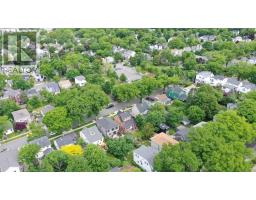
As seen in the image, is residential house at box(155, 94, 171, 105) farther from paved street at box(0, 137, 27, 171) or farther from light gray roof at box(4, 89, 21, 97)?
light gray roof at box(4, 89, 21, 97)

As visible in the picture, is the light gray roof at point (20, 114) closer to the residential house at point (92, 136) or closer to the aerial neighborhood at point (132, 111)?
the aerial neighborhood at point (132, 111)

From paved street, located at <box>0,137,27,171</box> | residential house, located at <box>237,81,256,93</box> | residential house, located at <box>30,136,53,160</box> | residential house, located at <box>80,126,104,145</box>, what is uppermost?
residential house, located at <box>237,81,256,93</box>

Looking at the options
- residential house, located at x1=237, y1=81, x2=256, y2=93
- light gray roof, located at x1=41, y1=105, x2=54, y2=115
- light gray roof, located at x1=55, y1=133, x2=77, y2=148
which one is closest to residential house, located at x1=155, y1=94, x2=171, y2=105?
residential house, located at x1=237, y1=81, x2=256, y2=93

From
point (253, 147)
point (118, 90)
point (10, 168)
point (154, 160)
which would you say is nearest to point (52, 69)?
point (118, 90)

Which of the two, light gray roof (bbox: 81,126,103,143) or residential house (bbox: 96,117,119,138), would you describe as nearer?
light gray roof (bbox: 81,126,103,143)

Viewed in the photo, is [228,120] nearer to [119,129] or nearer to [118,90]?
[119,129]

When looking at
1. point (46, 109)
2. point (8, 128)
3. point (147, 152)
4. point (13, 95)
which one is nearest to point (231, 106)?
point (147, 152)
